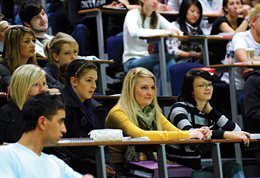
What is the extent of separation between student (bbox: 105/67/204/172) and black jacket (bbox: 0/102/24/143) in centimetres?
95

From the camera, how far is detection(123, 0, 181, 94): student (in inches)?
340

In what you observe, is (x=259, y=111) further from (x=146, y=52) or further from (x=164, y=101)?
(x=146, y=52)

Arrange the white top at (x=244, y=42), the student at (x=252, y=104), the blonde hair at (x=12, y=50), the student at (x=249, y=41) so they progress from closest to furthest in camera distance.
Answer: the blonde hair at (x=12, y=50) → the student at (x=252, y=104) → the student at (x=249, y=41) → the white top at (x=244, y=42)

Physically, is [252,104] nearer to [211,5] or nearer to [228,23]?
[228,23]

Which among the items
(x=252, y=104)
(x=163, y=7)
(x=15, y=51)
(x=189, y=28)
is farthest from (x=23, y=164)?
(x=163, y=7)

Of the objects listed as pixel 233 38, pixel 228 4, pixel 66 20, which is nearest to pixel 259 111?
pixel 233 38

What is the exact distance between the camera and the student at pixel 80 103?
583 centimetres

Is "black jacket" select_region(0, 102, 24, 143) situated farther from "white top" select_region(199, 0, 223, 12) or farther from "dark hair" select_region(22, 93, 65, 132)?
"white top" select_region(199, 0, 223, 12)

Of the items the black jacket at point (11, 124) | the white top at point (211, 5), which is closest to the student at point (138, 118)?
the black jacket at point (11, 124)

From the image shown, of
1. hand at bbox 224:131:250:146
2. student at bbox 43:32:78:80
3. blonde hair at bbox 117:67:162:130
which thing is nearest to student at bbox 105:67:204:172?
blonde hair at bbox 117:67:162:130

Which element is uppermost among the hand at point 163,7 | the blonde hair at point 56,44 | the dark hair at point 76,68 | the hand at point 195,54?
the hand at point 163,7

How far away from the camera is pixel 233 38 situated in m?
8.63

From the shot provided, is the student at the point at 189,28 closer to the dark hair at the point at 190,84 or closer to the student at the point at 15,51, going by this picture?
the dark hair at the point at 190,84

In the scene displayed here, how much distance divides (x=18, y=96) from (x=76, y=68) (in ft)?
2.87
